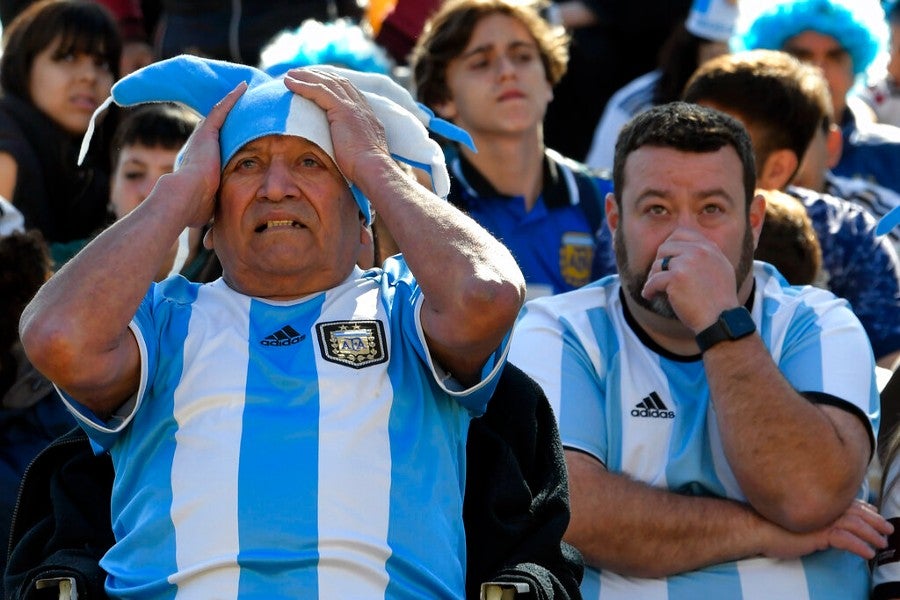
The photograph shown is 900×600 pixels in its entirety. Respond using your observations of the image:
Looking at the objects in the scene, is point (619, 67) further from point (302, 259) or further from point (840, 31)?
point (302, 259)

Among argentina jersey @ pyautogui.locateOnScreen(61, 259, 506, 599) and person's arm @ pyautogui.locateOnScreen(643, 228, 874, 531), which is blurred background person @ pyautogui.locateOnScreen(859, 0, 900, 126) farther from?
argentina jersey @ pyautogui.locateOnScreen(61, 259, 506, 599)

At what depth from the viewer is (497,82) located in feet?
20.8

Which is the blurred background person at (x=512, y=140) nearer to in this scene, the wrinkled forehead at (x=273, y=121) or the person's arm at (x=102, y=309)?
the wrinkled forehead at (x=273, y=121)

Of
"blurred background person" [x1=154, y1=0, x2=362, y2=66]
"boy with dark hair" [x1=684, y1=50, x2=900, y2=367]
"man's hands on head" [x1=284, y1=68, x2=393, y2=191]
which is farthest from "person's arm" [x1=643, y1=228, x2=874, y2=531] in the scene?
"blurred background person" [x1=154, y1=0, x2=362, y2=66]

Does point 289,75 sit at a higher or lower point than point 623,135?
higher

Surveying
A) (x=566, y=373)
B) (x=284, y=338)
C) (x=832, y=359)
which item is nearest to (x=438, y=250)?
(x=284, y=338)

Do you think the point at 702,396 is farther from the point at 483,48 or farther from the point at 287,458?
the point at 483,48

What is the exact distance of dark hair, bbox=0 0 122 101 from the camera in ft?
21.3

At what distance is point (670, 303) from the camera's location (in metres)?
4.08

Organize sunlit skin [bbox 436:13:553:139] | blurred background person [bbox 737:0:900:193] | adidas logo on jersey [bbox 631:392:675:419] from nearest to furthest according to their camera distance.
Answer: adidas logo on jersey [bbox 631:392:675:419] → sunlit skin [bbox 436:13:553:139] → blurred background person [bbox 737:0:900:193]

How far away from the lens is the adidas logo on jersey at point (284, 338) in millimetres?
3439

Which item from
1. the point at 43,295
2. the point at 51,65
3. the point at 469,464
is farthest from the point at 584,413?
the point at 51,65

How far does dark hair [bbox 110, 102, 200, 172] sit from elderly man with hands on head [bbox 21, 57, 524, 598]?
221 cm

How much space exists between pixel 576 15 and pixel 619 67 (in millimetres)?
337
